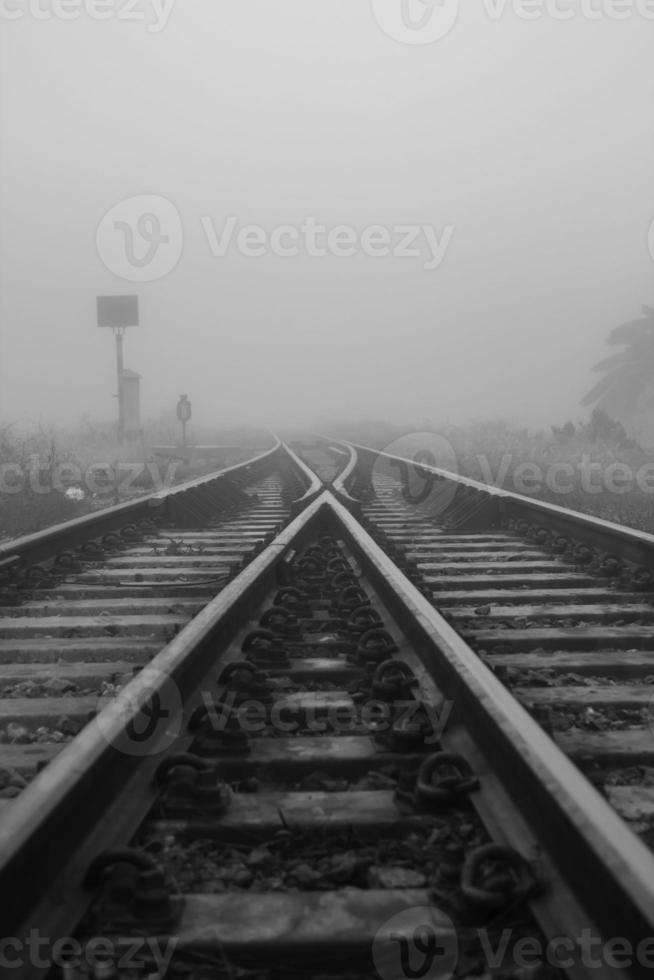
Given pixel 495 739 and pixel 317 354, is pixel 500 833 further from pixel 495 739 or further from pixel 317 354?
pixel 317 354

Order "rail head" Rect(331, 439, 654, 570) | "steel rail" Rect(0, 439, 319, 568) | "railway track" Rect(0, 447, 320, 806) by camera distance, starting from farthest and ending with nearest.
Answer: "steel rail" Rect(0, 439, 319, 568)
"rail head" Rect(331, 439, 654, 570)
"railway track" Rect(0, 447, 320, 806)

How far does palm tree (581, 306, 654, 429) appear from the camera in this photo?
2953 cm

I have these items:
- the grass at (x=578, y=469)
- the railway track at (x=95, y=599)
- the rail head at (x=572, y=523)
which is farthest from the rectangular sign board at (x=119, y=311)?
the railway track at (x=95, y=599)

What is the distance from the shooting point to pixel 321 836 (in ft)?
6.86

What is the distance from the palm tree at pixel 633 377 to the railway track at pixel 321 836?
2793 centimetres

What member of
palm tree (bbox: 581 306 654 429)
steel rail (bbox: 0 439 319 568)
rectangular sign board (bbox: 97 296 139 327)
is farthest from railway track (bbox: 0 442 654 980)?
palm tree (bbox: 581 306 654 429)

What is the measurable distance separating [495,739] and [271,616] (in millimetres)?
1757

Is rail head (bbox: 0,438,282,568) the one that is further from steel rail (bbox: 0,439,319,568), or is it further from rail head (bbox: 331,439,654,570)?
rail head (bbox: 331,439,654,570)

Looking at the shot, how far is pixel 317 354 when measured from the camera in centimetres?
11888

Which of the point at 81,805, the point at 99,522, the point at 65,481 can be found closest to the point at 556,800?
the point at 81,805

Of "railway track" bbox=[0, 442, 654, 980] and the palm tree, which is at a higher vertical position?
the palm tree

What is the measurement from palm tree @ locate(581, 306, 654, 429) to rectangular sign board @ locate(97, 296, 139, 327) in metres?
14.6

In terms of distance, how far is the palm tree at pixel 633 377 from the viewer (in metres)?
29.5

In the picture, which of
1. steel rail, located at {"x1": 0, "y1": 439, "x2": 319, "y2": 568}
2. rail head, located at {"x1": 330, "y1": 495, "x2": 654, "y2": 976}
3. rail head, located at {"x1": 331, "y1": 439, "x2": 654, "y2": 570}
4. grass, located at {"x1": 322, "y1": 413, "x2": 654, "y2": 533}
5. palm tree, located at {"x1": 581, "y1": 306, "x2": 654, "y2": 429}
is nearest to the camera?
rail head, located at {"x1": 330, "y1": 495, "x2": 654, "y2": 976}
